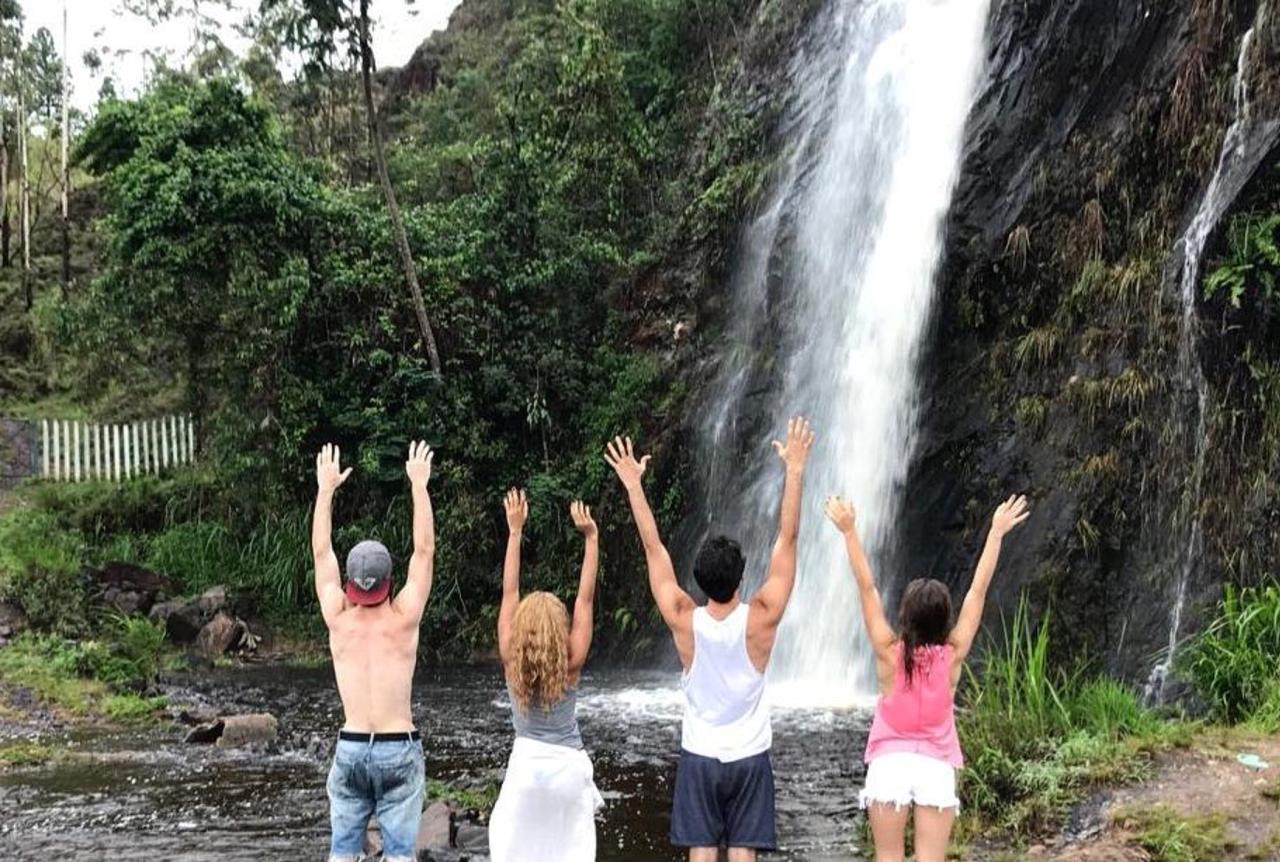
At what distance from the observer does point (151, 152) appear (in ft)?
59.6

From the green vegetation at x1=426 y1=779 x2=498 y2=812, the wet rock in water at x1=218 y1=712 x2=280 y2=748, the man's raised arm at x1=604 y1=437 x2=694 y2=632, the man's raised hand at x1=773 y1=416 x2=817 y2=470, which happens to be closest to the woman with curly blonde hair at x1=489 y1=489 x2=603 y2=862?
the man's raised arm at x1=604 y1=437 x2=694 y2=632

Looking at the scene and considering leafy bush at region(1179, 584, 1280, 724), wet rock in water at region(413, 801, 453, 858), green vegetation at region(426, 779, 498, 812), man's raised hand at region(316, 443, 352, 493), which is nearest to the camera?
man's raised hand at region(316, 443, 352, 493)

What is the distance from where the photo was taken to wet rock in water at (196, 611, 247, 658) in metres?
16.4

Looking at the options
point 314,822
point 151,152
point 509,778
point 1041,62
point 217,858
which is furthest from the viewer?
point 151,152

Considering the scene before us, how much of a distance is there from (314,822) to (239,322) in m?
12.4

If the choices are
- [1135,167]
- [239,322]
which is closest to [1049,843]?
[1135,167]

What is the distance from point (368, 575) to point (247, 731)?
708 centimetres

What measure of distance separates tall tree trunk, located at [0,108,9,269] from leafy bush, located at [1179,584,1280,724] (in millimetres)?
32648

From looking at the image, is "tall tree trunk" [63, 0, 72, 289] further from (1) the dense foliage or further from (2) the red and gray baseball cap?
(2) the red and gray baseball cap

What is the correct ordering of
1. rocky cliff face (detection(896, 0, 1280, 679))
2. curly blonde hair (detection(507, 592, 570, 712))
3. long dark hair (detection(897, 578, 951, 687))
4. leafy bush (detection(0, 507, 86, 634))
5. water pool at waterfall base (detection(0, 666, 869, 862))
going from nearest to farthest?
curly blonde hair (detection(507, 592, 570, 712)) → long dark hair (detection(897, 578, 951, 687)) → water pool at waterfall base (detection(0, 666, 869, 862)) → rocky cliff face (detection(896, 0, 1280, 679)) → leafy bush (detection(0, 507, 86, 634))

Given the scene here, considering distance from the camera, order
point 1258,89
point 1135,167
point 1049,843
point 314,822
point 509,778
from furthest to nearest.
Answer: point 1135,167 < point 1258,89 < point 314,822 < point 1049,843 < point 509,778

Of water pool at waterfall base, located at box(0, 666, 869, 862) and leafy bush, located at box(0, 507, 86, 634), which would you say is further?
leafy bush, located at box(0, 507, 86, 634)

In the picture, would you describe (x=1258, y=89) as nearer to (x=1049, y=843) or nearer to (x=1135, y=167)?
(x=1135, y=167)

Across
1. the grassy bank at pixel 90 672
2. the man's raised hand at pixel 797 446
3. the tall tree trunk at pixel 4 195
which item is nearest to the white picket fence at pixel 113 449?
the grassy bank at pixel 90 672
